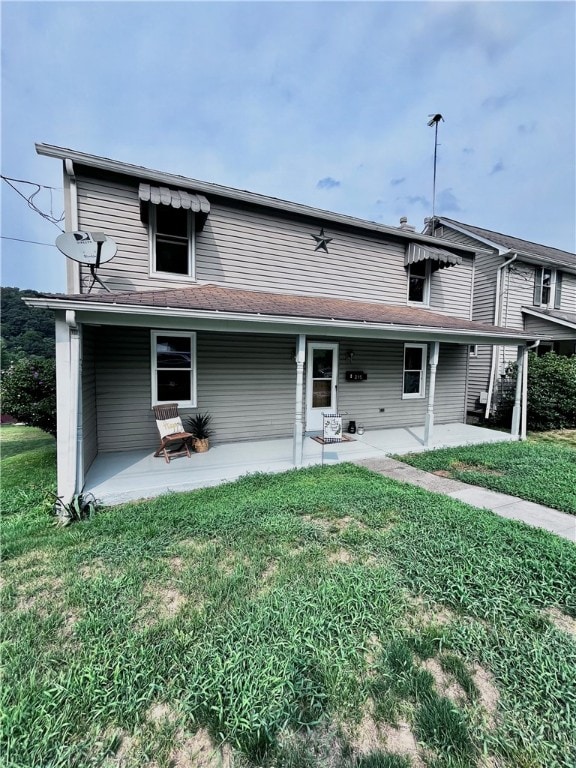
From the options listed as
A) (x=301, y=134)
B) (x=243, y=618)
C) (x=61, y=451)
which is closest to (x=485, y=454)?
(x=243, y=618)

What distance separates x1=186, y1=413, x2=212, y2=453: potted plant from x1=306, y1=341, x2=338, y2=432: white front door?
2.54m

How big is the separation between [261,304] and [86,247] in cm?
295

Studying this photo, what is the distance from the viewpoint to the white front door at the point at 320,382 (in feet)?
27.9

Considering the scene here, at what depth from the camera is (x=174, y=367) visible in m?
7.12

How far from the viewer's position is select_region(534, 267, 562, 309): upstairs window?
12891 mm

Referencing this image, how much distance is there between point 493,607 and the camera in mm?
2658

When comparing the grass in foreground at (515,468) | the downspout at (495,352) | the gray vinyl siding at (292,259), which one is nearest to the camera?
the grass in foreground at (515,468)

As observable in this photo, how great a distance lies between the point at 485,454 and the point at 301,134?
52.4 ft

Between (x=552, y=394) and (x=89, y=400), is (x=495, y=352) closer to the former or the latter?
(x=552, y=394)

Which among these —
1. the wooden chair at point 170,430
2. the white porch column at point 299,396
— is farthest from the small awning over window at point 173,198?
the wooden chair at point 170,430

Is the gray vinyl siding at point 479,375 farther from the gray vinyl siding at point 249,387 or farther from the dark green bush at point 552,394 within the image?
the gray vinyl siding at point 249,387

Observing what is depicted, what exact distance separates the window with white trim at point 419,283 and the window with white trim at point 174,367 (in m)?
6.31

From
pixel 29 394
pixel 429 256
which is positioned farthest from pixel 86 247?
pixel 429 256

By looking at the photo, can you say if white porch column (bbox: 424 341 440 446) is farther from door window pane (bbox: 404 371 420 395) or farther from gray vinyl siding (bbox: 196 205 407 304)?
gray vinyl siding (bbox: 196 205 407 304)
